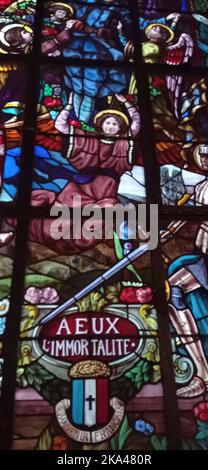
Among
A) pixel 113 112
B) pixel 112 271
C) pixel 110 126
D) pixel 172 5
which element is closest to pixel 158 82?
pixel 113 112

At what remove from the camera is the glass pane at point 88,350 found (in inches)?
138

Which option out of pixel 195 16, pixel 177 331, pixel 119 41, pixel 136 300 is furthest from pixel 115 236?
pixel 195 16

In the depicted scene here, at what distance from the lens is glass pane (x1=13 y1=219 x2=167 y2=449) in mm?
3508

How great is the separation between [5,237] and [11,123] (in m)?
1.11

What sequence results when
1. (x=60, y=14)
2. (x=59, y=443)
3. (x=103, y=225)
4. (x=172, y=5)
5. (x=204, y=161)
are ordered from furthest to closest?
(x=172, y=5)
(x=60, y=14)
(x=204, y=161)
(x=103, y=225)
(x=59, y=443)

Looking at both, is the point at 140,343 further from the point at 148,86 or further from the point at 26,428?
the point at 148,86

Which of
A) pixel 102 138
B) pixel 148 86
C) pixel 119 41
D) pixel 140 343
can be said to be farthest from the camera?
pixel 119 41

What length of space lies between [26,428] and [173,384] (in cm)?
88

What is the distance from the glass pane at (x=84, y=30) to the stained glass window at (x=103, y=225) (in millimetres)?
14

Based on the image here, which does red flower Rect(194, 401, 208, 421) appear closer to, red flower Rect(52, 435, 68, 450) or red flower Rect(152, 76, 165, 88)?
red flower Rect(52, 435, 68, 450)

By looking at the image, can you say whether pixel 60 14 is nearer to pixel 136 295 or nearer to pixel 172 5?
pixel 172 5

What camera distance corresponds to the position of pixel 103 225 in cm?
440

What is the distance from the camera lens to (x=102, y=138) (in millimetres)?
4988

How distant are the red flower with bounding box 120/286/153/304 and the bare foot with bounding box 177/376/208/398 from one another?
1.95 ft
